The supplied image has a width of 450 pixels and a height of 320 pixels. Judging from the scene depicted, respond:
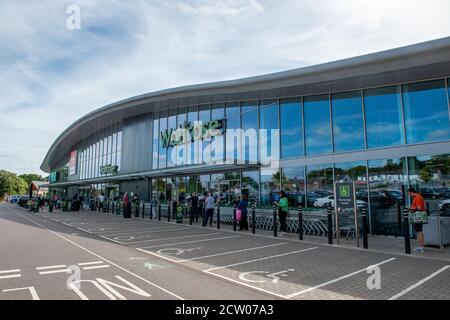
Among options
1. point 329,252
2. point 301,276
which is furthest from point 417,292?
point 329,252

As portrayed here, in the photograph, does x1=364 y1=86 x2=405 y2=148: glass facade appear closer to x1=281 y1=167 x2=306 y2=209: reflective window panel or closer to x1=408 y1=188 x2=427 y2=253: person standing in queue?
x1=281 y1=167 x2=306 y2=209: reflective window panel

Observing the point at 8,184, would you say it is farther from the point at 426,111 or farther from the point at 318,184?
the point at 426,111

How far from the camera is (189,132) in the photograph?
2414 cm

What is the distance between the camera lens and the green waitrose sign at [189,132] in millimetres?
21953

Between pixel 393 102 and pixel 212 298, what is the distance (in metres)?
12.5

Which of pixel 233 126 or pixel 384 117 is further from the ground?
pixel 233 126

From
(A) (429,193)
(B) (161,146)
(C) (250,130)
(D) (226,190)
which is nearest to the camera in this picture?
(A) (429,193)

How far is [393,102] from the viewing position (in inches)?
551

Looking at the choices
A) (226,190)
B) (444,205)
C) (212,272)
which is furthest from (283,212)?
(226,190)

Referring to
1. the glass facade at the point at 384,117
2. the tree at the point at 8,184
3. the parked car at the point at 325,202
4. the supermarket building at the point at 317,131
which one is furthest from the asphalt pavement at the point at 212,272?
the tree at the point at 8,184

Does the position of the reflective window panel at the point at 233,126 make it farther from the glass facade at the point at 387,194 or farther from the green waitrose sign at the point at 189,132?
the glass facade at the point at 387,194

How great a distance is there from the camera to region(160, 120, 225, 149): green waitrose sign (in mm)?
21953

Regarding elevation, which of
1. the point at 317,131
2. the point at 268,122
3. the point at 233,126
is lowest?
the point at 317,131

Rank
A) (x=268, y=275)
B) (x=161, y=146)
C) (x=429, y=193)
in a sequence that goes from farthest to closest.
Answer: (x=161, y=146)
(x=429, y=193)
(x=268, y=275)
